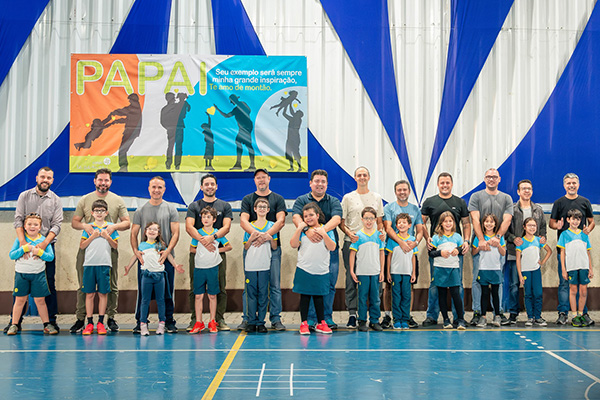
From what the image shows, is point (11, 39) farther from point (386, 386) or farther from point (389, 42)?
point (386, 386)


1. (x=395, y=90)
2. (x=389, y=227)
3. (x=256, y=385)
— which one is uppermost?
(x=395, y=90)

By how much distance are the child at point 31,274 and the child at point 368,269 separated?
3.49 meters

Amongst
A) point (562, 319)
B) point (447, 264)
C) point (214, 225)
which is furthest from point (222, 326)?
point (562, 319)

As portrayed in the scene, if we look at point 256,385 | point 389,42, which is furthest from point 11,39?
point 256,385

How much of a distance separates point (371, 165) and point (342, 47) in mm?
1802

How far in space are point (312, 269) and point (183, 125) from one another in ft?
→ 10.7

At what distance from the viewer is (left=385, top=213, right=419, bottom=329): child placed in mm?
6945

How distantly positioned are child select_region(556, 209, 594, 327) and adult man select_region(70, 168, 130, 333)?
535 cm

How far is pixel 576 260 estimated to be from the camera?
23.7 feet

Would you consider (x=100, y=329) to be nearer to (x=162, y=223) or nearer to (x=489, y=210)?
(x=162, y=223)

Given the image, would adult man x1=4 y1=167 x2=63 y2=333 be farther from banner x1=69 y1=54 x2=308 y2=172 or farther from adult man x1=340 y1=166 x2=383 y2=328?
adult man x1=340 y1=166 x2=383 y2=328

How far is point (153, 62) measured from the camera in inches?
338

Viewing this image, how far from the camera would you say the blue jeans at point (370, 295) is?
6812mm

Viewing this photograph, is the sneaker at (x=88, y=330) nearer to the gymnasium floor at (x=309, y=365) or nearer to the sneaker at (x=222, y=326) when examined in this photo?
the gymnasium floor at (x=309, y=365)
